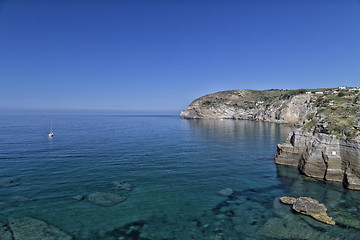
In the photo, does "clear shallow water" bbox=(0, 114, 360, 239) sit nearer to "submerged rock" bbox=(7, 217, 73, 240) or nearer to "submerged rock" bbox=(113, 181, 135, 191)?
"submerged rock" bbox=(7, 217, 73, 240)

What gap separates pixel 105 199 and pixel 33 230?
659cm

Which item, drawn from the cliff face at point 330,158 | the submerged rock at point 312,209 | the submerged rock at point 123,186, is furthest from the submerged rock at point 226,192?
the cliff face at point 330,158

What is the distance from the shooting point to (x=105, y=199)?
21891 millimetres

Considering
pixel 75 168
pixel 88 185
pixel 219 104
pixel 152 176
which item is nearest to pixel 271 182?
pixel 152 176

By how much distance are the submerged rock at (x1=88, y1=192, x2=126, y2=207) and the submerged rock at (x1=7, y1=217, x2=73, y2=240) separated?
15.5 feet

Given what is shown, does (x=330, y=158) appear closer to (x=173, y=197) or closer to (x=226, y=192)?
(x=226, y=192)

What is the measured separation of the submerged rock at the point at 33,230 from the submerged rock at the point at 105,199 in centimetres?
473

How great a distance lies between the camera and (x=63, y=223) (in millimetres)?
17578

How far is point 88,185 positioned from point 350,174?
30986mm

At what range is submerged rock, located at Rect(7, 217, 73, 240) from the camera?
51.2ft

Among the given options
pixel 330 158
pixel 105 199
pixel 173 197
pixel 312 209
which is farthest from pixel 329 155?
pixel 105 199

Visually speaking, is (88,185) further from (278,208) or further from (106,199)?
(278,208)

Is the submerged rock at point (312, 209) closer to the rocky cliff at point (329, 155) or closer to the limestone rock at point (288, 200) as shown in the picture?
the limestone rock at point (288, 200)

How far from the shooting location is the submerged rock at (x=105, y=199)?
828 inches
